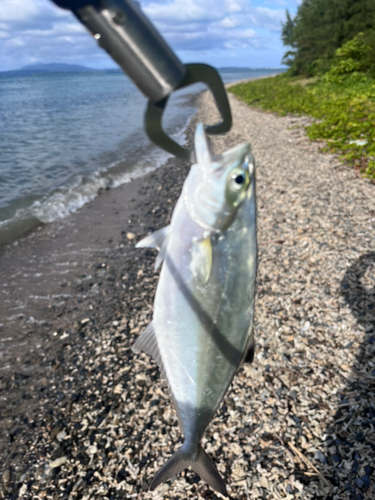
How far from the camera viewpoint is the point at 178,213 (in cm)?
176

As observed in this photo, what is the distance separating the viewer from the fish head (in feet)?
5.28

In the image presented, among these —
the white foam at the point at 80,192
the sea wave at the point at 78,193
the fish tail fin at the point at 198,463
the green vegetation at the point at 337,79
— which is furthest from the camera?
the green vegetation at the point at 337,79

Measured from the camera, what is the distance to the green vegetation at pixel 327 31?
81.4 ft

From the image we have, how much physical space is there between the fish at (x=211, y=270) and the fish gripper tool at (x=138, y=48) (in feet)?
1.11

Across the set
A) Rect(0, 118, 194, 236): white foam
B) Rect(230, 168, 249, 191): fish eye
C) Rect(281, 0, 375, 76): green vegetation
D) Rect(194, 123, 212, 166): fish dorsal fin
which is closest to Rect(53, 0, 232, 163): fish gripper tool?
Rect(194, 123, 212, 166): fish dorsal fin

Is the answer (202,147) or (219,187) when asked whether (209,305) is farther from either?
(202,147)

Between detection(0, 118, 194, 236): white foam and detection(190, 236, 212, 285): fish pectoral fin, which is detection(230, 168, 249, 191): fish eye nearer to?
detection(190, 236, 212, 285): fish pectoral fin

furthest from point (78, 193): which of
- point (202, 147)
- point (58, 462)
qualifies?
point (202, 147)

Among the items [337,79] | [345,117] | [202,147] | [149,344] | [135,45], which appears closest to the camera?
[135,45]

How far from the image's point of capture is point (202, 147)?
147 centimetres

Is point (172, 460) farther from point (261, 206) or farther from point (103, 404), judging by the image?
point (261, 206)

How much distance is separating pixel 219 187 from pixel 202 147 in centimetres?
23

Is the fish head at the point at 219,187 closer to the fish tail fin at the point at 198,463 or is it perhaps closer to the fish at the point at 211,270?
the fish at the point at 211,270

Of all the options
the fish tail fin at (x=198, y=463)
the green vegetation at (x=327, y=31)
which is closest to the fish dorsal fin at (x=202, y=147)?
the fish tail fin at (x=198, y=463)
